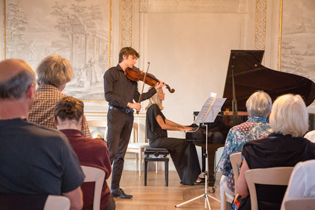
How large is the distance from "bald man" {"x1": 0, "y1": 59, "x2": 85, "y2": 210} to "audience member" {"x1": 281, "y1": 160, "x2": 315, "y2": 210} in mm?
955

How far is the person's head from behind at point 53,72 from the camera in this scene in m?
2.24

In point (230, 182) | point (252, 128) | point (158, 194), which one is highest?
point (252, 128)

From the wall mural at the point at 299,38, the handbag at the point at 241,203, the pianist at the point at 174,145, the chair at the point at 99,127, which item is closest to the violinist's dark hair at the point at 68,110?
the handbag at the point at 241,203

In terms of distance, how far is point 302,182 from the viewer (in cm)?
151

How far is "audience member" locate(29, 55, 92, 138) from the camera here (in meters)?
2.16

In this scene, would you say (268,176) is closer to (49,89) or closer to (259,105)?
(259,105)

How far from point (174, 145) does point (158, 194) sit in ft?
3.04

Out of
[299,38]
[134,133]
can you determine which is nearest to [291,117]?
[134,133]

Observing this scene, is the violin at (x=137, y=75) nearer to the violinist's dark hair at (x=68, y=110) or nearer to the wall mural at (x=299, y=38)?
the violinist's dark hair at (x=68, y=110)

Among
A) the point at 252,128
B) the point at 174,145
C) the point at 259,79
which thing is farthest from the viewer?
the point at 174,145

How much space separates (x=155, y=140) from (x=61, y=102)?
3.28 m

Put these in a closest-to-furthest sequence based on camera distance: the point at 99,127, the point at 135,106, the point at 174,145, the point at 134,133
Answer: the point at 135,106 → the point at 174,145 → the point at 134,133 → the point at 99,127

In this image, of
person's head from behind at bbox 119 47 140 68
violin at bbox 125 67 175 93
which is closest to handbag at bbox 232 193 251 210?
violin at bbox 125 67 175 93

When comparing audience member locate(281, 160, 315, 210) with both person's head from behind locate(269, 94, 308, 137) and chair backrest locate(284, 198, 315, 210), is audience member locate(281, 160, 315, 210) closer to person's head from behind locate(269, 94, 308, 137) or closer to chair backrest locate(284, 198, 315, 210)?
chair backrest locate(284, 198, 315, 210)
